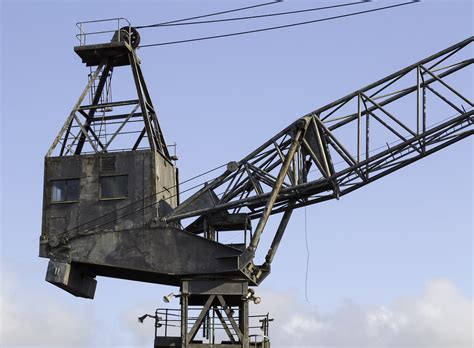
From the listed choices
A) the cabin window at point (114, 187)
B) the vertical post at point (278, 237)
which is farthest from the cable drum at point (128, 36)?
the vertical post at point (278, 237)

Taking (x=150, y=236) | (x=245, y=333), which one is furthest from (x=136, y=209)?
(x=245, y=333)

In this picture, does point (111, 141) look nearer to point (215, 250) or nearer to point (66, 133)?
point (66, 133)

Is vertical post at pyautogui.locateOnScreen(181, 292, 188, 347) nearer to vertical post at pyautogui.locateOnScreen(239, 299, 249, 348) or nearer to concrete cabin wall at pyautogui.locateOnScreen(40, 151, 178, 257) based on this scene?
vertical post at pyautogui.locateOnScreen(239, 299, 249, 348)

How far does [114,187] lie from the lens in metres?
Result: 40.0

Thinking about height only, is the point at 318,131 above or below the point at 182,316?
above

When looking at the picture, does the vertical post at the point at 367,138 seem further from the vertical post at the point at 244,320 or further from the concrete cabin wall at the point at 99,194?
the concrete cabin wall at the point at 99,194

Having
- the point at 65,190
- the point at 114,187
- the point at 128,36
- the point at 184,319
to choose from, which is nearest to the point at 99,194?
the point at 114,187

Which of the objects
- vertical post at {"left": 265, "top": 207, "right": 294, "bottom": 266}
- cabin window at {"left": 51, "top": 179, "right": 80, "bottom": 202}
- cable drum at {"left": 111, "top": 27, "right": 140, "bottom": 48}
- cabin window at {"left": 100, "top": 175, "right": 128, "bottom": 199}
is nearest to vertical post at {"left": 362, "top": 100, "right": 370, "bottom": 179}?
vertical post at {"left": 265, "top": 207, "right": 294, "bottom": 266}

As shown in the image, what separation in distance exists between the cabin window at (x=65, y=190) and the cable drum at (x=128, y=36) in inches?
261

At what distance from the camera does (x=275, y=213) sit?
131ft

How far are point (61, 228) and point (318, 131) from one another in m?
10.9

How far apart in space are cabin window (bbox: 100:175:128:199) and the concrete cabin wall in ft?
0.46

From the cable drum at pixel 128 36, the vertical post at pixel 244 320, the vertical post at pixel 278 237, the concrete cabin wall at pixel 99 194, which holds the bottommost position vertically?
the vertical post at pixel 244 320

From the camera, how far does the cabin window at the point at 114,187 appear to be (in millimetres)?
39844
